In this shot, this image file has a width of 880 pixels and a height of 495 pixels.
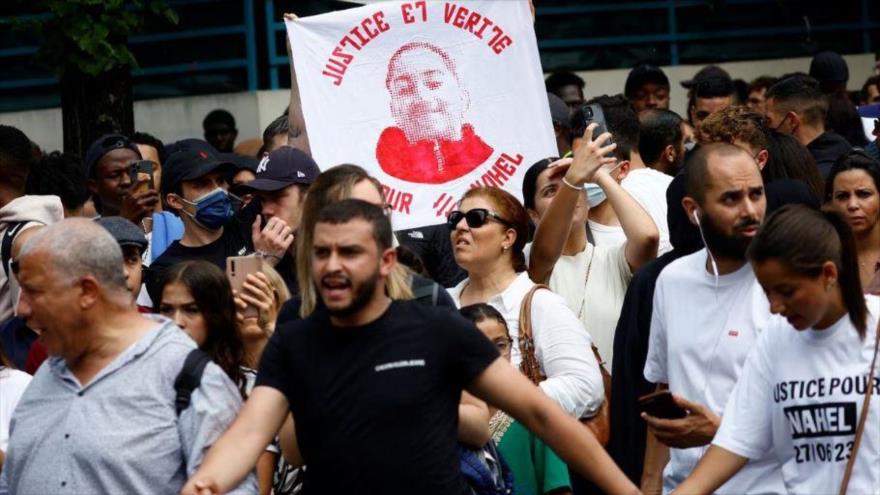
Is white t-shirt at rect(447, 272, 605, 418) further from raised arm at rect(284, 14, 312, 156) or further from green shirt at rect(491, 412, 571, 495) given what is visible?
raised arm at rect(284, 14, 312, 156)

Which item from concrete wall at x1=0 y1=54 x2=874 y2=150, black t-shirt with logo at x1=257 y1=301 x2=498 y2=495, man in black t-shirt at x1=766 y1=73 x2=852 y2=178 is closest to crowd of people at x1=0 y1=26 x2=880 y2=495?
black t-shirt with logo at x1=257 y1=301 x2=498 y2=495

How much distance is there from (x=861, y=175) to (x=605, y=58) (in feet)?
33.9

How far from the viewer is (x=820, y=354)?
20.9ft

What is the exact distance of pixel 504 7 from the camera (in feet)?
31.9

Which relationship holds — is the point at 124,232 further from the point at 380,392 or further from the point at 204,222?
the point at 380,392

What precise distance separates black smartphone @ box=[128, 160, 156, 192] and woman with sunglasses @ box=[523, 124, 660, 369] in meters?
2.28

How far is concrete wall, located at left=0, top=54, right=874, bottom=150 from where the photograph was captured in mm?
17219

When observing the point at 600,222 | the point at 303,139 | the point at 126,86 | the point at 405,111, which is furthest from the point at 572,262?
the point at 126,86

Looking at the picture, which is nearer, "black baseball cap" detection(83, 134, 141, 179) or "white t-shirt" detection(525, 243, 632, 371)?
"white t-shirt" detection(525, 243, 632, 371)

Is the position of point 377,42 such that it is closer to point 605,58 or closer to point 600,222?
point 600,222

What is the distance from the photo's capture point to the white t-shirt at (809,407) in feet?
20.5

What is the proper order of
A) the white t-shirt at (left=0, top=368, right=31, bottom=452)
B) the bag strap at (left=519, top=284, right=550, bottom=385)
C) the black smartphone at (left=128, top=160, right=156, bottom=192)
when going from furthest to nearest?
the black smartphone at (left=128, top=160, right=156, bottom=192) < the bag strap at (left=519, top=284, right=550, bottom=385) < the white t-shirt at (left=0, top=368, right=31, bottom=452)

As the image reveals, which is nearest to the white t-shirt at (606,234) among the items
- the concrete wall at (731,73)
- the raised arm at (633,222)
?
the raised arm at (633,222)

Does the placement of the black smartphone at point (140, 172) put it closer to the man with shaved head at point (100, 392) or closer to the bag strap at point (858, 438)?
the man with shaved head at point (100, 392)
